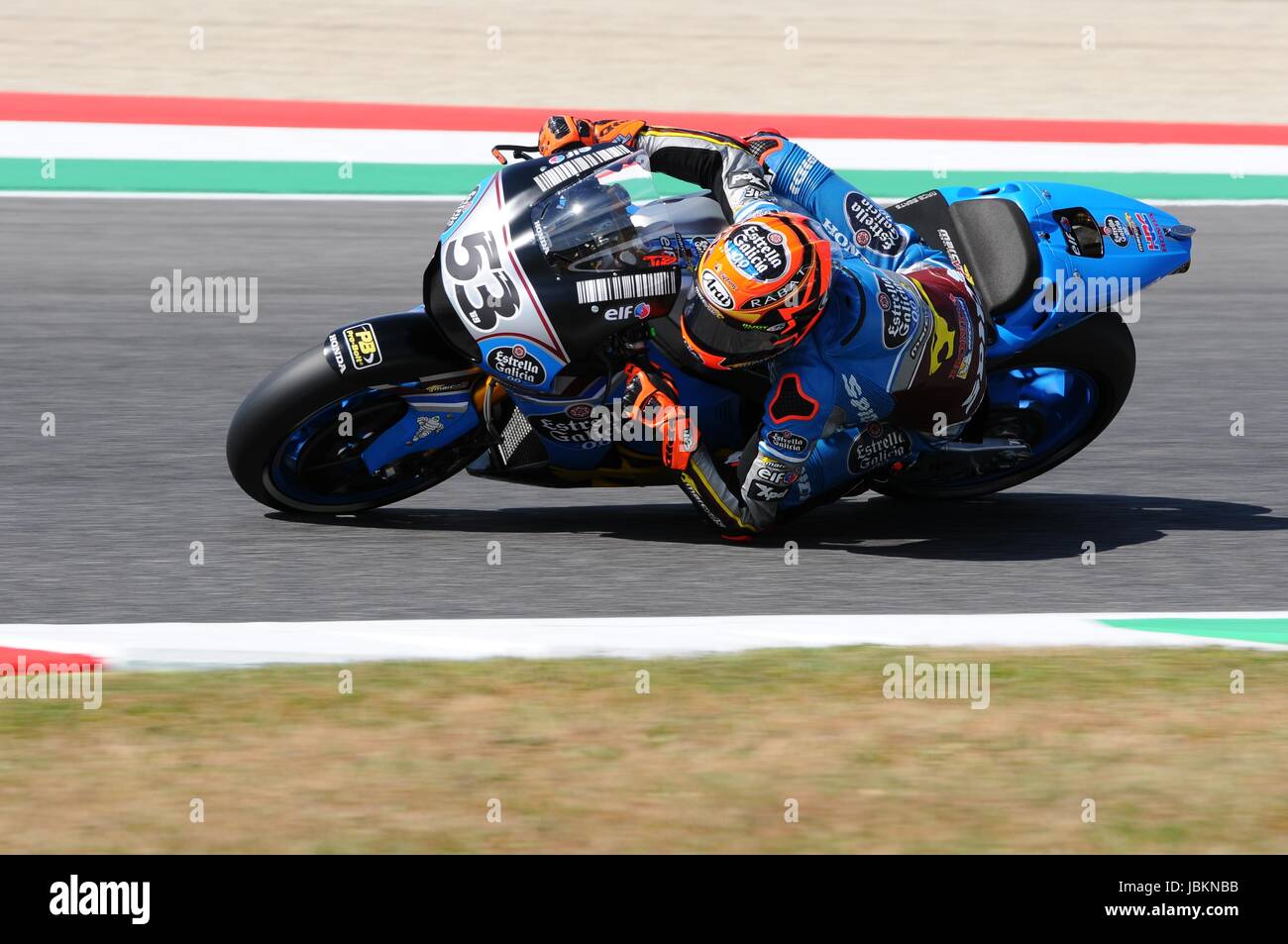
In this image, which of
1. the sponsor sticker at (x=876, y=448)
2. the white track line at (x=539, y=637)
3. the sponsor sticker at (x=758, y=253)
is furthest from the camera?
the sponsor sticker at (x=876, y=448)

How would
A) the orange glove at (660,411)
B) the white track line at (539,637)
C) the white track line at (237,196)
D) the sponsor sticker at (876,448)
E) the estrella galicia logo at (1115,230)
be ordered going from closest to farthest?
the white track line at (539,637), the orange glove at (660,411), the sponsor sticker at (876,448), the estrella galicia logo at (1115,230), the white track line at (237,196)

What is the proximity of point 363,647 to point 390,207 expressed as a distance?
24.8ft

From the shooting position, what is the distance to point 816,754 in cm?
462

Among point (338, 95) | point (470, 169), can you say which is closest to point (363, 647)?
point (470, 169)

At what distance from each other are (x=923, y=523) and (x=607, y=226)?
1.79m

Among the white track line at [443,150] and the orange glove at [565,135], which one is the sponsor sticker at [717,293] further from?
the white track line at [443,150]

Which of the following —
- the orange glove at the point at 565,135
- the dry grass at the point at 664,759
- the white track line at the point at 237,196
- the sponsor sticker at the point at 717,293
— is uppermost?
the white track line at the point at 237,196

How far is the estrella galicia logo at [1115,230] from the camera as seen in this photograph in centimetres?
646

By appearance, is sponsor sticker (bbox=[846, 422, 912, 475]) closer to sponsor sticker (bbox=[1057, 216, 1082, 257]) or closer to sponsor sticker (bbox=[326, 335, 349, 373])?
sponsor sticker (bbox=[1057, 216, 1082, 257])

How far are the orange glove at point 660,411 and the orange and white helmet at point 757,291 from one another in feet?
0.59

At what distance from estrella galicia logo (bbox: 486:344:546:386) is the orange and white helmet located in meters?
0.47

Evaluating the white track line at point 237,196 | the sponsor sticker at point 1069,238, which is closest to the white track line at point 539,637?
the sponsor sticker at point 1069,238

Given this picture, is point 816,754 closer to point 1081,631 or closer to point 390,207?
point 1081,631

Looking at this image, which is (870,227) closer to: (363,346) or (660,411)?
(660,411)
